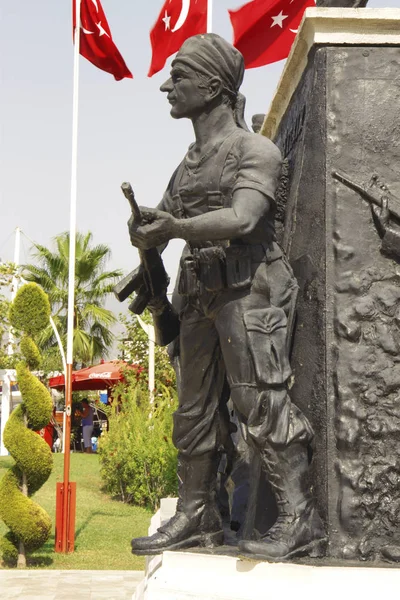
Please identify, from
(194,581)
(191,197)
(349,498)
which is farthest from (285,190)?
(194,581)

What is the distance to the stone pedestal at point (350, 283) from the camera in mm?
3926

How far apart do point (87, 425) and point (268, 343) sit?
28.4 m

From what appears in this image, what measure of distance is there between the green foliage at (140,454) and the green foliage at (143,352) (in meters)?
4.73

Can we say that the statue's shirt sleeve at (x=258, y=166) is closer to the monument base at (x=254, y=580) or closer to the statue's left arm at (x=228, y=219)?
the statue's left arm at (x=228, y=219)

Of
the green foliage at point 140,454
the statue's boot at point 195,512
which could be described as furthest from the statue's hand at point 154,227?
the green foliage at point 140,454

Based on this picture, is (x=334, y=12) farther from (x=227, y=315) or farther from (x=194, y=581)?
(x=194, y=581)

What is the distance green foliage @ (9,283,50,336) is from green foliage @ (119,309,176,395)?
36.9ft

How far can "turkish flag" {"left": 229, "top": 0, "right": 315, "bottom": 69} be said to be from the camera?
1038cm

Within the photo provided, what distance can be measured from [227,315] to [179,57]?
120 centimetres

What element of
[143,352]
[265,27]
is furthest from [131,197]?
[143,352]

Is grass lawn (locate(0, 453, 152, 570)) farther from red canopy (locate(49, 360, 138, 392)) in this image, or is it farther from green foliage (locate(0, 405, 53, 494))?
red canopy (locate(49, 360, 138, 392))

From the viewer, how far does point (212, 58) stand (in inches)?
167

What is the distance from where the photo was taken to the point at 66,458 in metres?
11.7

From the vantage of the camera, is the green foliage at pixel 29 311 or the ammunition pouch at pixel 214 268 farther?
the green foliage at pixel 29 311
